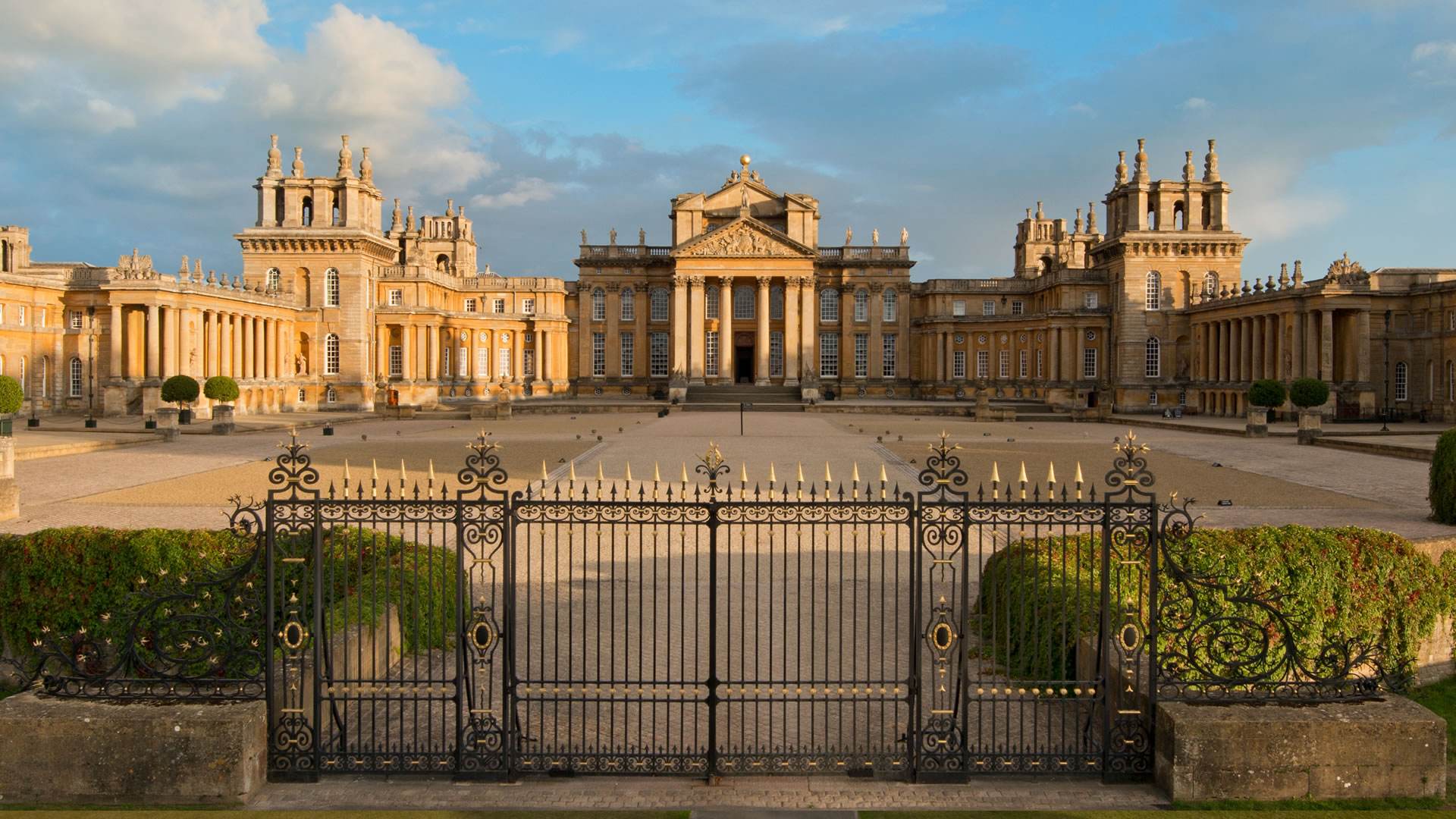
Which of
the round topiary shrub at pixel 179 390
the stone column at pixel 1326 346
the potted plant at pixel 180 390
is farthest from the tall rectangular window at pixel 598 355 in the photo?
the stone column at pixel 1326 346

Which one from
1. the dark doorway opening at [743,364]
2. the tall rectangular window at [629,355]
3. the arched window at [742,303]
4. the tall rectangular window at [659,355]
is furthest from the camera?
the dark doorway opening at [743,364]

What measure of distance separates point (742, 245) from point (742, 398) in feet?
40.4

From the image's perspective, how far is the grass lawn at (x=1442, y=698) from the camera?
26.2ft

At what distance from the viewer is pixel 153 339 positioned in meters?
46.3

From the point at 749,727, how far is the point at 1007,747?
1.91 meters

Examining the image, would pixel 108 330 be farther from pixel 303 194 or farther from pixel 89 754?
pixel 89 754

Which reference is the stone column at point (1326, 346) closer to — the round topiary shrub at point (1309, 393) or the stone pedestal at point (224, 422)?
the round topiary shrub at point (1309, 393)

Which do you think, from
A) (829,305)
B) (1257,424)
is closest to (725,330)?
(829,305)

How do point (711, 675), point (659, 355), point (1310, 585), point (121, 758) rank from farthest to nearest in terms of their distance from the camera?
1. point (659, 355)
2. point (1310, 585)
3. point (711, 675)
4. point (121, 758)

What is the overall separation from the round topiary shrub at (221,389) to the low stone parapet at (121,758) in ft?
125

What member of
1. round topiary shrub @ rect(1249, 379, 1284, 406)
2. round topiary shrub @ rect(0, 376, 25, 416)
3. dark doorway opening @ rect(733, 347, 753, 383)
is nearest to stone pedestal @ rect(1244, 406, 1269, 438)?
round topiary shrub @ rect(1249, 379, 1284, 406)

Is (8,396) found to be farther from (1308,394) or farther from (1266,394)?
(1308,394)

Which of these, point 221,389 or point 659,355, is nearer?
point 221,389

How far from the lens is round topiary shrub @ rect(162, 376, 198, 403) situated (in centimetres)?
3972
